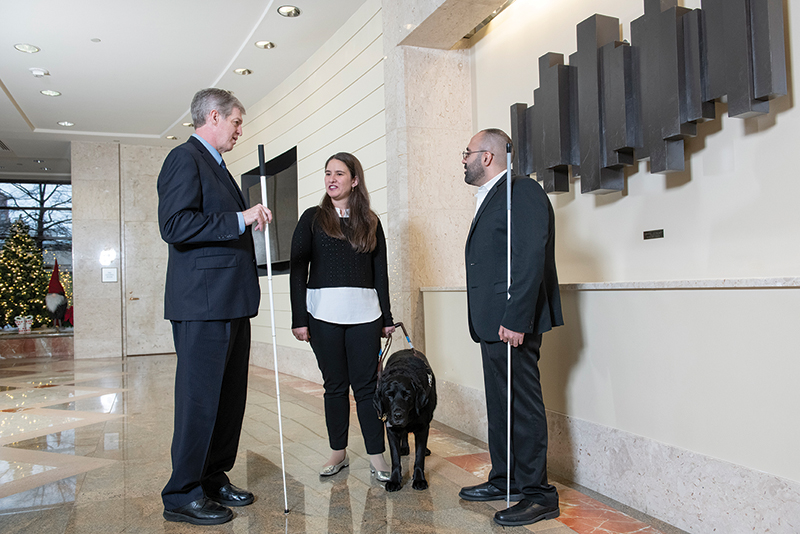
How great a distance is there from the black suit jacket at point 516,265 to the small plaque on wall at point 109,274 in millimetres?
9209

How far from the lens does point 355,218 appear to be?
2.90 m

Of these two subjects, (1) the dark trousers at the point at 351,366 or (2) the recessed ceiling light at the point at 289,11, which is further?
(2) the recessed ceiling light at the point at 289,11

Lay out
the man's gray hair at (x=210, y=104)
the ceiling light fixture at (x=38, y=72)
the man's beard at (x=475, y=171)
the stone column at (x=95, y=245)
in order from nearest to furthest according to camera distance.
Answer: the man's gray hair at (x=210, y=104)
the man's beard at (x=475, y=171)
the ceiling light fixture at (x=38, y=72)
the stone column at (x=95, y=245)

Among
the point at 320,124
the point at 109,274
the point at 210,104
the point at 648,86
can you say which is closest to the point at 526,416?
the point at 648,86

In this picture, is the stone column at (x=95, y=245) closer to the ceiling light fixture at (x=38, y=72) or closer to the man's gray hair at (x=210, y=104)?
the ceiling light fixture at (x=38, y=72)

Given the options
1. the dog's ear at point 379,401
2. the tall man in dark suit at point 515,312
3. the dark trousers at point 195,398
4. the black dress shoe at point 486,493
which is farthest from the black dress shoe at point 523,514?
the dark trousers at point 195,398

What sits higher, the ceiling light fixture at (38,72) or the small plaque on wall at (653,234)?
the ceiling light fixture at (38,72)

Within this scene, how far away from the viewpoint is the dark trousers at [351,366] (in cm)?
281

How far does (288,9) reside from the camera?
17.7 feet

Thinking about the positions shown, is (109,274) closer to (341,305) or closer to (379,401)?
(341,305)

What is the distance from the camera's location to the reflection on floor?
2.32m

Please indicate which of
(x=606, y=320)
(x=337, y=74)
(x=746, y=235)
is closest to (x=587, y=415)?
(x=606, y=320)

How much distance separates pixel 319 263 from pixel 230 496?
110 centimetres

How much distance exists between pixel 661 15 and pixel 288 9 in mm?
3749
